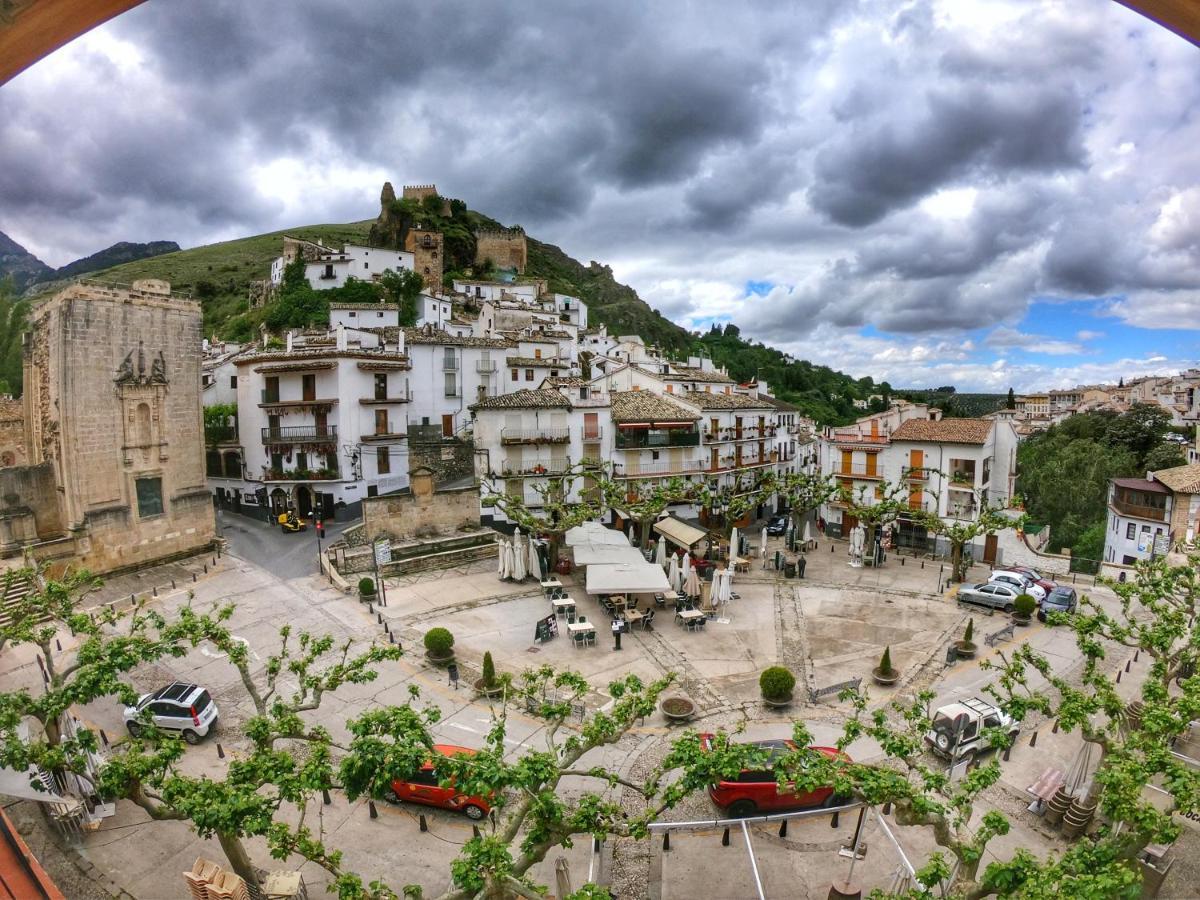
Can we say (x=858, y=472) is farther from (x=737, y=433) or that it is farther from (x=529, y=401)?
(x=529, y=401)

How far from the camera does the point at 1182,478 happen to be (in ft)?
106

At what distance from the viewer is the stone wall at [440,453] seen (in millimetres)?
38469

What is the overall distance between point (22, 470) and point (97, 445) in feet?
8.21

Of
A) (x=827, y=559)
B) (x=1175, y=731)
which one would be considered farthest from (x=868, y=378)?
(x=1175, y=731)

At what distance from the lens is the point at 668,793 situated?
8461 millimetres

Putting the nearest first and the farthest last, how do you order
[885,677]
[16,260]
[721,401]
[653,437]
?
1. [16,260]
2. [885,677]
3. [653,437]
4. [721,401]

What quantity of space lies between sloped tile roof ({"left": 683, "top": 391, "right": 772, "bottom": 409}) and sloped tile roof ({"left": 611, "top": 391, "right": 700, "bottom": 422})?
1.47m

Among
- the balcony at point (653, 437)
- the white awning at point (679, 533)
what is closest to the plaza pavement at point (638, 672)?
the white awning at point (679, 533)

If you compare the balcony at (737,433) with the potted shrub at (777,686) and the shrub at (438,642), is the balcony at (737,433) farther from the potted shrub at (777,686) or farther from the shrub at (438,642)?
the shrub at (438,642)

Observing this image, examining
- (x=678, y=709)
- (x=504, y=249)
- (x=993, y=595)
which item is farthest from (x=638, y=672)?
(x=504, y=249)

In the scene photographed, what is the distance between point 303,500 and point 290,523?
133 inches

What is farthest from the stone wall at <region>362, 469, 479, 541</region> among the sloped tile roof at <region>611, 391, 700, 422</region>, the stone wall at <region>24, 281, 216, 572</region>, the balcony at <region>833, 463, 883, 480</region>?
the balcony at <region>833, 463, 883, 480</region>

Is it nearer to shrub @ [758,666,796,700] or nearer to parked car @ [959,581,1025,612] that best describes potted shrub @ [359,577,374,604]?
shrub @ [758,666,796,700]

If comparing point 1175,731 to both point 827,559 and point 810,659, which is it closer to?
point 810,659
